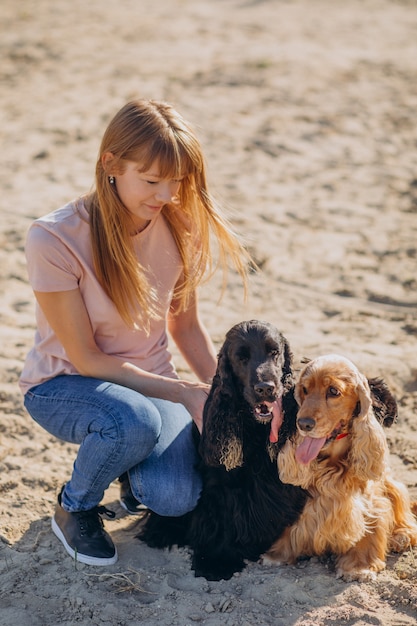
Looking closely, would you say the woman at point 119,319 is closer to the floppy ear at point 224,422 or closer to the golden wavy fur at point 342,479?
the floppy ear at point 224,422

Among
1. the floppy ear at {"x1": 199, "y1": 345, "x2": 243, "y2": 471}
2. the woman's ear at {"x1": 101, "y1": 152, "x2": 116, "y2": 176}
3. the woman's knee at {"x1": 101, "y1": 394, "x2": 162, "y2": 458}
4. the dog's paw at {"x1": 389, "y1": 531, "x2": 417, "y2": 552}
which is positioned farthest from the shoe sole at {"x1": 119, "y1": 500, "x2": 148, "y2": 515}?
the woman's ear at {"x1": 101, "y1": 152, "x2": 116, "y2": 176}

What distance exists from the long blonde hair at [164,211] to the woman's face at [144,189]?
0.03m

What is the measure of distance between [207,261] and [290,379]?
79 cm

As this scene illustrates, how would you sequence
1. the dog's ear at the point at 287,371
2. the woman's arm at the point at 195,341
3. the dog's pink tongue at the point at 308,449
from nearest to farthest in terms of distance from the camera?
1. the dog's pink tongue at the point at 308,449
2. the dog's ear at the point at 287,371
3. the woman's arm at the point at 195,341

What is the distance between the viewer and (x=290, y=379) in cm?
323

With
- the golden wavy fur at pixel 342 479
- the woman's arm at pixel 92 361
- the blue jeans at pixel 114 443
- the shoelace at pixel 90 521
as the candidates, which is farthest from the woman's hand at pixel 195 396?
the shoelace at pixel 90 521

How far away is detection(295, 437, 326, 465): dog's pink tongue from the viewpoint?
10.2ft

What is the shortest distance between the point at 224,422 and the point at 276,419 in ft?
0.65

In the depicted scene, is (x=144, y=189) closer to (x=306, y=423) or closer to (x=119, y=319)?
(x=119, y=319)

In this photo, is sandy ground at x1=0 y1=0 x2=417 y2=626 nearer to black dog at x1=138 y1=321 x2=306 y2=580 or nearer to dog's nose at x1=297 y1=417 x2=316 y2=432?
black dog at x1=138 y1=321 x2=306 y2=580

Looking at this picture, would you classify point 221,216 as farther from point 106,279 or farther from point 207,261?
point 106,279

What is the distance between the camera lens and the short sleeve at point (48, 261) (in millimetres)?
3322

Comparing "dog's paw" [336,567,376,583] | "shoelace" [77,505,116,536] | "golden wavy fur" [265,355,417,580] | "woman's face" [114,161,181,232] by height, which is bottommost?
"dog's paw" [336,567,376,583]

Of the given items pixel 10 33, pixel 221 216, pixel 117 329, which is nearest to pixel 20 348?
pixel 117 329
